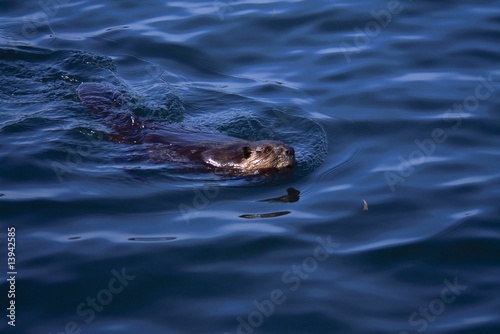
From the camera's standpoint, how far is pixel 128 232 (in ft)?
27.5

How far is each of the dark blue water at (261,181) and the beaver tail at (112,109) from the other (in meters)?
0.15

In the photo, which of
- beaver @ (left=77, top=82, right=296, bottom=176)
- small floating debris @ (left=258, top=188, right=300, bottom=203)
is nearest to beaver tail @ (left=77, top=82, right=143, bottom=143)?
beaver @ (left=77, top=82, right=296, bottom=176)

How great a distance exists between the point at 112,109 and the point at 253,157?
2183mm

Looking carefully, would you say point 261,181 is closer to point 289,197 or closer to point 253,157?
point 253,157

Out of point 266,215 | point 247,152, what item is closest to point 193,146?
point 247,152

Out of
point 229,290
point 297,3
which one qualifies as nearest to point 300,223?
point 229,290

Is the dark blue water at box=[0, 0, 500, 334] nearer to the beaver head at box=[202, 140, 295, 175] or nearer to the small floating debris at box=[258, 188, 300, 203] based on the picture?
the small floating debris at box=[258, 188, 300, 203]

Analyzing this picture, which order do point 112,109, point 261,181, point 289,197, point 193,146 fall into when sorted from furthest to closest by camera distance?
point 112,109 < point 193,146 < point 261,181 < point 289,197

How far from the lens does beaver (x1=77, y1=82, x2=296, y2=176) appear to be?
9398 millimetres

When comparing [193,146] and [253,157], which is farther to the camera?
[193,146]

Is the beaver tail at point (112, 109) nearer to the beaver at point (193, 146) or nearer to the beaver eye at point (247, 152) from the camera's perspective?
the beaver at point (193, 146)

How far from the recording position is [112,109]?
10.7 m

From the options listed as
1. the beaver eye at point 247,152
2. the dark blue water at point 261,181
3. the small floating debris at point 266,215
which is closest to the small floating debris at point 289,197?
the dark blue water at point 261,181

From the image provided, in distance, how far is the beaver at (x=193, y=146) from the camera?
9.40 metres
